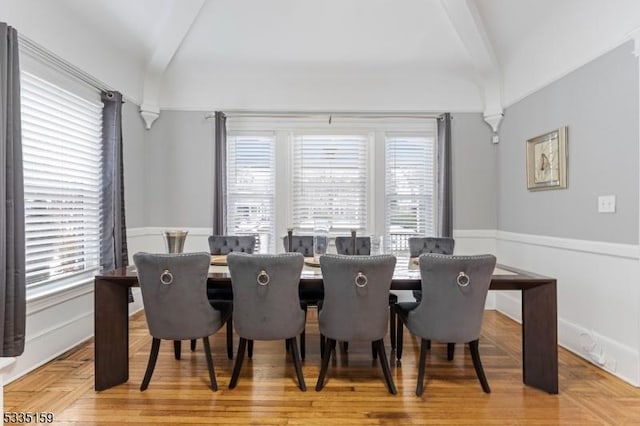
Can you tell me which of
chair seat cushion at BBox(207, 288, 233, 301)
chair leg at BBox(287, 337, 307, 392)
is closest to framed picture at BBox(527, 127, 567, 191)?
chair leg at BBox(287, 337, 307, 392)

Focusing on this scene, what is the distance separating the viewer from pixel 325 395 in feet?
7.27

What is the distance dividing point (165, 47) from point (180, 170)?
1377 mm

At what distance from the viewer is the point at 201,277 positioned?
7.22 ft

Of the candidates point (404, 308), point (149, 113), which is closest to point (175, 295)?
point (404, 308)

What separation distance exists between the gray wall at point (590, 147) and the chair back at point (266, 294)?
2.36 meters

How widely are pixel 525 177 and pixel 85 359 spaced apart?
4439mm

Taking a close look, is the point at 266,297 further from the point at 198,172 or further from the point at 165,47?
the point at 165,47

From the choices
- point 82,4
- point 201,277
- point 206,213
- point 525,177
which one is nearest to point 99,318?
point 201,277

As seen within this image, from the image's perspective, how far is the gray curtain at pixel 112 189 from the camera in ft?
11.1

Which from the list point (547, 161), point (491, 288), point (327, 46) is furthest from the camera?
point (327, 46)

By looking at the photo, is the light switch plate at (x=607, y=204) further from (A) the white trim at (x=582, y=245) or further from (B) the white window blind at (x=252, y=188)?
(B) the white window blind at (x=252, y=188)

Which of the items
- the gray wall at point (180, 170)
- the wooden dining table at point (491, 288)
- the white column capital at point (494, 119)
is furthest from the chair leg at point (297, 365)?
the white column capital at point (494, 119)

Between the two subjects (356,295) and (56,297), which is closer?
(356,295)

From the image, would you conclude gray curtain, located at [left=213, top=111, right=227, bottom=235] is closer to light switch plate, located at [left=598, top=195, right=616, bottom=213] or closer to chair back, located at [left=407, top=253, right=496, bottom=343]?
chair back, located at [left=407, top=253, right=496, bottom=343]
